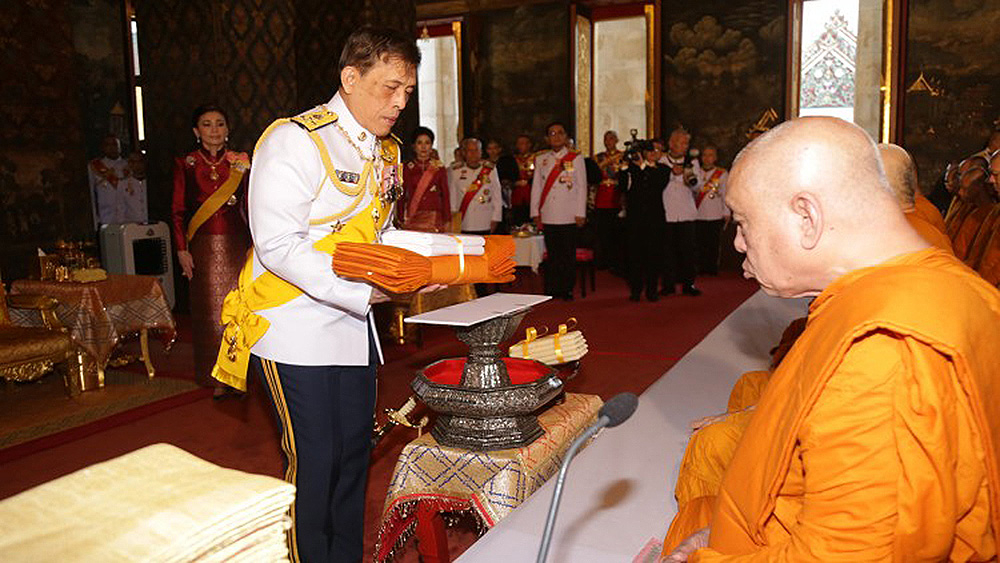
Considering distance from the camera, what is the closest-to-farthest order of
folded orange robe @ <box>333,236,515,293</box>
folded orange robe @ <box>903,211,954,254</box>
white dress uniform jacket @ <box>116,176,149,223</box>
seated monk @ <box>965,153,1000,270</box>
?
1. folded orange robe @ <box>333,236,515,293</box>
2. folded orange robe @ <box>903,211,954,254</box>
3. seated monk @ <box>965,153,1000,270</box>
4. white dress uniform jacket @ <box>116,176,149,223</box>

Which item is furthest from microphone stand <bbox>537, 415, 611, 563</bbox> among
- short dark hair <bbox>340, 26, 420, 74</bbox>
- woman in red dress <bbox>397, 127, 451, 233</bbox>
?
woman in red dress <bbox>397, 127, 451, 233</bbox>

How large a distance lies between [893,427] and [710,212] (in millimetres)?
9629

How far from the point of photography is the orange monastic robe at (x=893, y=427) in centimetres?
100

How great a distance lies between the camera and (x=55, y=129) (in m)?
6.14

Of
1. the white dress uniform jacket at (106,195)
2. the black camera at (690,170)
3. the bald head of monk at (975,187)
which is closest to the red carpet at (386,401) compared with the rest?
the black camera at (690,170)

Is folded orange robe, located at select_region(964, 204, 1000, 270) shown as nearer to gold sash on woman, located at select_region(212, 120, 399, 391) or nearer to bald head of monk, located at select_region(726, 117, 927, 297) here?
gold sash on woman, located at select_region(212, 120, 399, 391)

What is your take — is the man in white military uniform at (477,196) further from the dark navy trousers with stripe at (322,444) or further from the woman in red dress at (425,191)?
the dark navy trousers with stripe at (322,444)

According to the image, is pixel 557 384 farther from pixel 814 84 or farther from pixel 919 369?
pixel 814 84

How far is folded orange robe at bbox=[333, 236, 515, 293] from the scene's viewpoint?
1.93m

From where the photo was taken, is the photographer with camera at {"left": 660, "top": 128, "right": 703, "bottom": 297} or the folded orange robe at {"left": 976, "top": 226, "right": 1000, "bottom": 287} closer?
the folded orange robe at {"left": 976, "top": 226, "right": 1000, "bottom": 287}

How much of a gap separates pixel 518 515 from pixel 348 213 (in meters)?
0.90

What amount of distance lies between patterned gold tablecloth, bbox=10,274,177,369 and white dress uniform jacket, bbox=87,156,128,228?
15.3 feet

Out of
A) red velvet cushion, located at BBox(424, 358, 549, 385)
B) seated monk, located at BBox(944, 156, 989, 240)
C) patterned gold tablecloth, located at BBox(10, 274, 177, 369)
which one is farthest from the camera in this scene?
seated monk, located at BBox(944, 156, 989, 240)

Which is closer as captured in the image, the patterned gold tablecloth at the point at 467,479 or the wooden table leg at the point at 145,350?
the patterned gold tablecloth at the point at 467,479
